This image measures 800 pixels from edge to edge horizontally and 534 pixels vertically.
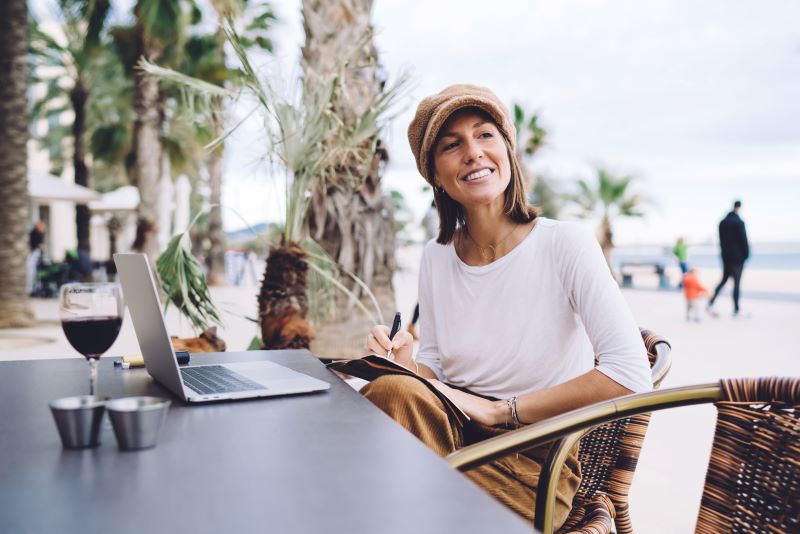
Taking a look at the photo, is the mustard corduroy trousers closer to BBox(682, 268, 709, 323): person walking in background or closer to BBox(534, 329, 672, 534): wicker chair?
BBox(534, 329, 672, 534): wicker chair

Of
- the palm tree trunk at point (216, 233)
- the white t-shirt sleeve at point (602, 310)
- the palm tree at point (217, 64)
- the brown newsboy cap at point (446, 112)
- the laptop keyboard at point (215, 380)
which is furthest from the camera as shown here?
the palm tree trunk at point (216, 233)

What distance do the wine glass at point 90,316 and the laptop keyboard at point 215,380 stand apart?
20 cm

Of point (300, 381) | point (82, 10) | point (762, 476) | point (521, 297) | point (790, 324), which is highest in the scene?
point (82, 10)

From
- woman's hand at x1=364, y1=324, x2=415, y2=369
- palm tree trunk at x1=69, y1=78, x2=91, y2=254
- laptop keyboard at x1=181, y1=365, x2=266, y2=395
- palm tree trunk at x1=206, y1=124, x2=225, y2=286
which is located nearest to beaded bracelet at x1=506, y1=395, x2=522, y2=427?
woman's hand at x1=364, y1=324, x2=415, y2=369

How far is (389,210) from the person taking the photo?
4.80 meters

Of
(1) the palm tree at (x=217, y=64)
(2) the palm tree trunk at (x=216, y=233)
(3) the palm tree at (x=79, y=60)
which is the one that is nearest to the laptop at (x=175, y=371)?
(3) the palm tree at (x=79, y=60)

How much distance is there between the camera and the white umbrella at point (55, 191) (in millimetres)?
13109

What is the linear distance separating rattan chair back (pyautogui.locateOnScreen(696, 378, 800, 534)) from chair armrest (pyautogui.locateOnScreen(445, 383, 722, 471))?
0.17 ft

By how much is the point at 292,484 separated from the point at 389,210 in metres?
4.12

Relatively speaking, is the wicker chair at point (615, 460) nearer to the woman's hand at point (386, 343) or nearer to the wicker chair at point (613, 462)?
the wicker chair at point (613, 462)

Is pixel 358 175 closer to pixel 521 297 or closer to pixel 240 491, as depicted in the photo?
pixel 521 297

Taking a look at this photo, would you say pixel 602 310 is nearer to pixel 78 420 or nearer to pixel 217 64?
pixel 78 420

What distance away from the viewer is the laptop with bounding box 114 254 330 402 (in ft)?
3.71

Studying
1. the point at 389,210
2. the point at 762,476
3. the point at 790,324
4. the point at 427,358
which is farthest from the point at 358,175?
the point at 790,324
